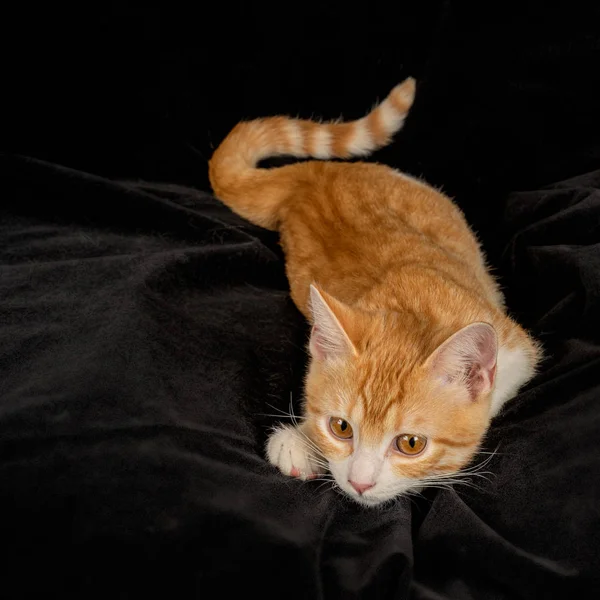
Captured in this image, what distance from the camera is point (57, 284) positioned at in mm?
1932

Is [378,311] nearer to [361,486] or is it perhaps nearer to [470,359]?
[470,359]

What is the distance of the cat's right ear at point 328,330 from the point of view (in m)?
1.47

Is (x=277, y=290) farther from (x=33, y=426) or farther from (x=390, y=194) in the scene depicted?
(x=33, y=426)

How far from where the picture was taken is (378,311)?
5.52ft

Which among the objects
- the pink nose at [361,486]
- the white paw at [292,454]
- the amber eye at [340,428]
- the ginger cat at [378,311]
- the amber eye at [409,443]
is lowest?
the white paw at [292,454]

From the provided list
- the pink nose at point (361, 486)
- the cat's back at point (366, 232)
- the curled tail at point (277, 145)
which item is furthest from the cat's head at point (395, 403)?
the curled tail at point (277, 145)

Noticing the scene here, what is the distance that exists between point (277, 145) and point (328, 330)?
128 cm

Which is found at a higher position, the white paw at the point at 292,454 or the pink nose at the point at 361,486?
the pink nose at the point at 361,486

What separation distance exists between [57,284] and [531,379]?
1469mm

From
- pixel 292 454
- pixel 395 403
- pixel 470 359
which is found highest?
pixel 470 359

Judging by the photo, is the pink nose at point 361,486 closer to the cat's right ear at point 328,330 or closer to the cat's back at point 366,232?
the cat's right ear at point 328,330

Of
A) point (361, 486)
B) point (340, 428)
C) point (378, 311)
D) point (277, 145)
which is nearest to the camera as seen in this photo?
point (361, 486)

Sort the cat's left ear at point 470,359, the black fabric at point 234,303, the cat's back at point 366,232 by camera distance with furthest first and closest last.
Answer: the cat's back at point 366,232 < the cat's left ear at point 470,359 < the black fabric at point 234,303

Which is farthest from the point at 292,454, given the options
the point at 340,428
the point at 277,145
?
the point at 277,145
